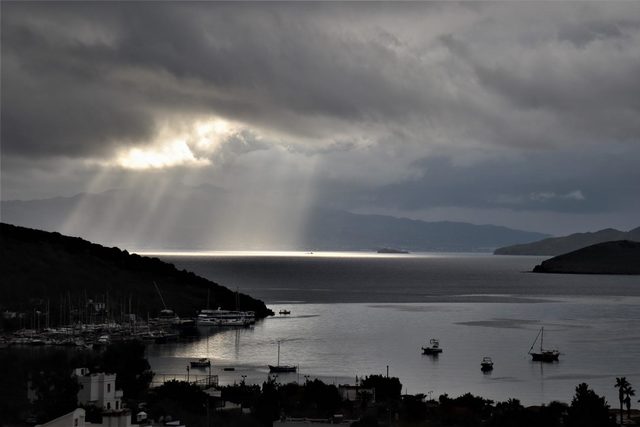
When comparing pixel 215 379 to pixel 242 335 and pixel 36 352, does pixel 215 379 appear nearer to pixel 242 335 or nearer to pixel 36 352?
pixel 36 352

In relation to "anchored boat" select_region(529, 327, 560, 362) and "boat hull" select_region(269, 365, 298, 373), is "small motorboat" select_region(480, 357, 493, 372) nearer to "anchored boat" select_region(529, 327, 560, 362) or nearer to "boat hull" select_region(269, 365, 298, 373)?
"anchored boat" select_region(529, 327, 560, 362)

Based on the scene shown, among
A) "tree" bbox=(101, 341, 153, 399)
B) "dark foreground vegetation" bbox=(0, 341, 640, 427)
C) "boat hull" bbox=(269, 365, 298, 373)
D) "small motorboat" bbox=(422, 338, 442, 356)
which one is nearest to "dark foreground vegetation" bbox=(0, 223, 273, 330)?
"boat hull" bbox=(269, 365, 298, 373)

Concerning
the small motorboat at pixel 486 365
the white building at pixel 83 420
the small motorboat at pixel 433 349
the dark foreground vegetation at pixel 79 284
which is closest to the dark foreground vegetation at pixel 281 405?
the white building at pixel 83 420

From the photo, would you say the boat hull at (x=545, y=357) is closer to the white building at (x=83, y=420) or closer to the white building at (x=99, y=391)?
the white building at (x=99, y=391)

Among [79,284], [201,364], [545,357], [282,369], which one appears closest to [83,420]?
[282,369]

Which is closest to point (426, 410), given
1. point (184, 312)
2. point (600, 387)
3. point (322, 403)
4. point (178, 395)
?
point (322, 403)

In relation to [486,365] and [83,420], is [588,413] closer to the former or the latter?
[83,420]
